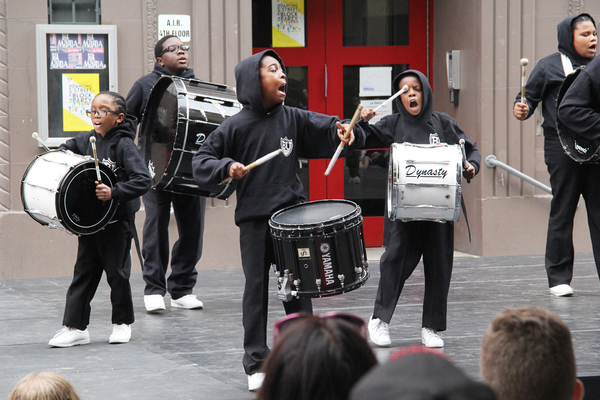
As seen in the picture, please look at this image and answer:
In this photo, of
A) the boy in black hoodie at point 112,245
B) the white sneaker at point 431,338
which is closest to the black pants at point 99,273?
the boy in black hoodie at point 112,245

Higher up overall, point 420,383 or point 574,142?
point 574,142

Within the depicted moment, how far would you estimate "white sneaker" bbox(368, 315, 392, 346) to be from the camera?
5.39 m

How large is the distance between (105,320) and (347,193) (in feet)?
14.0

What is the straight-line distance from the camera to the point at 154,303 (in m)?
6.73

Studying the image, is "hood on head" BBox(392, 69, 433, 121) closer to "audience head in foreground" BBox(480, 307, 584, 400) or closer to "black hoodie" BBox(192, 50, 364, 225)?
"black hoodie" BBox(192, 50, 364, 225)

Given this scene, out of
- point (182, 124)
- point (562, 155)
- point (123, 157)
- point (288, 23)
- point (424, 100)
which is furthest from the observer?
point (288, 23)

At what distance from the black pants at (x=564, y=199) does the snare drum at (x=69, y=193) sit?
3.60 meters

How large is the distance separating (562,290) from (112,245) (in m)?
3.69

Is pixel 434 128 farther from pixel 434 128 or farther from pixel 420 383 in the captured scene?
pixel 420 383

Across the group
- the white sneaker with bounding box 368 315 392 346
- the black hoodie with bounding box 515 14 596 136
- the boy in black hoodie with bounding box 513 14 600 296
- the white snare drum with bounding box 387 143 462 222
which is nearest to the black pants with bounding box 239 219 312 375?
the white sneaker with bounding box 368 315 392 346

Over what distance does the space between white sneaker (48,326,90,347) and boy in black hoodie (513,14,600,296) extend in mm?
3753

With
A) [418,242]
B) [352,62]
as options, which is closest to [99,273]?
[418,242]

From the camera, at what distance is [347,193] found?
10078 mm

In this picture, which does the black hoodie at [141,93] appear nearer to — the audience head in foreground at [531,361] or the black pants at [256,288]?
the black pants at [256,288]
